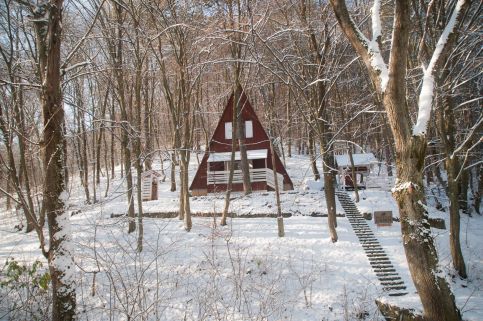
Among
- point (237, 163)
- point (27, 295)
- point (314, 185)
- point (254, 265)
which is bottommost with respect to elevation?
point (254, 265)

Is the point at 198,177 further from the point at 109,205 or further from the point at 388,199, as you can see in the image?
the point at 388,199

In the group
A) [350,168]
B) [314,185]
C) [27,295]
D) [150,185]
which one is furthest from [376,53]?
[150,185]

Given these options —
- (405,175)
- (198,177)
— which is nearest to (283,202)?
(198,177)

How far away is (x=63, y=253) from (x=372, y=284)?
30.2ft

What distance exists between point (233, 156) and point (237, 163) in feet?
22.8

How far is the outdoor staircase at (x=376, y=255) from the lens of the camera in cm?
997

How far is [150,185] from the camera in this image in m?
20.7

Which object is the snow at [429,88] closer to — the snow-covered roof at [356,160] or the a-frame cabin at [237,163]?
the a-frame cabin at [237,163]

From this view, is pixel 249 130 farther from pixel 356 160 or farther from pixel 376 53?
pixel 376 53

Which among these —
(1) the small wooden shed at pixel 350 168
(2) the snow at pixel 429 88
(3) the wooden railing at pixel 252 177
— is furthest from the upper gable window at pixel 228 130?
(2) the snow at pixel 429 88

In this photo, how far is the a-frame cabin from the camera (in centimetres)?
2053

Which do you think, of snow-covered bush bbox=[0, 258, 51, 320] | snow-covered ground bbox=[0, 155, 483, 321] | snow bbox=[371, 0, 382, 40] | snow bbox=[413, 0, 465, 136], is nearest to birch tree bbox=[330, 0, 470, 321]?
snow bbox=[413, 0, 465, 136]

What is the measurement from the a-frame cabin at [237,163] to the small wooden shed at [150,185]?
2383 mm

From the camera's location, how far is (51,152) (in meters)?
5.16
